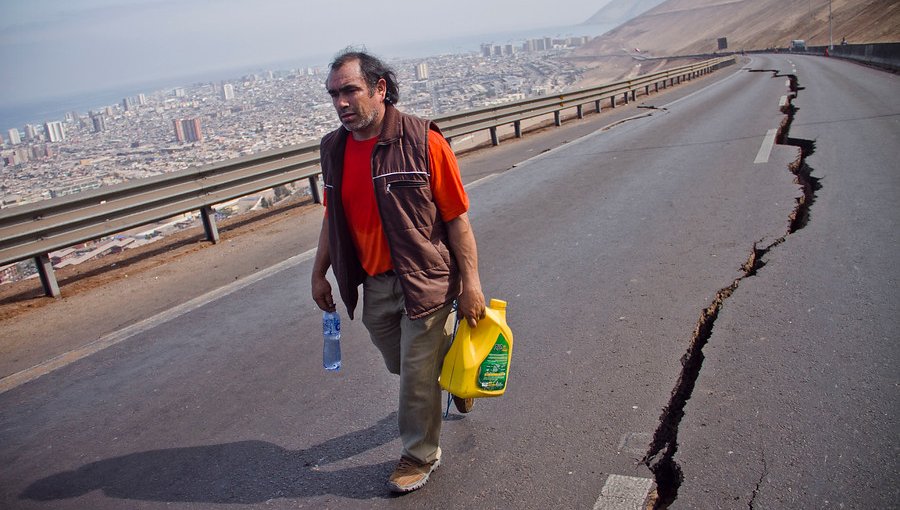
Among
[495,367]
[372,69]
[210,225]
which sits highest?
[372,69]

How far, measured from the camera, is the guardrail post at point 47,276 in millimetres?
7250

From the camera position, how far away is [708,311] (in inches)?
195

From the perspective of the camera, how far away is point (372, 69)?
10.1 ft

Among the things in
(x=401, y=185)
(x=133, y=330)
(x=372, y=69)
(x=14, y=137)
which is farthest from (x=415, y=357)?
(x=14, y=137)

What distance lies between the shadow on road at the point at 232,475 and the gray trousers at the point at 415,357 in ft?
0.92

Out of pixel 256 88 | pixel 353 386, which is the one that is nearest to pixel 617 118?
pixel 256 88

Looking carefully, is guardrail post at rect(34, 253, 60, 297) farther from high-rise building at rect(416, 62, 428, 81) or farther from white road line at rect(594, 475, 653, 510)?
high-rise building at rect(416, 62, 428, 81)

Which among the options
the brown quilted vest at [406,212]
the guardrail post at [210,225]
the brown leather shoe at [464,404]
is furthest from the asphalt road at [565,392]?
the guardrail post at [210,225]

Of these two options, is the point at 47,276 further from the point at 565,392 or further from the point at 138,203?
the point at 565,392

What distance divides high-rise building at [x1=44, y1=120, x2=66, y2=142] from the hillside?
199 feet

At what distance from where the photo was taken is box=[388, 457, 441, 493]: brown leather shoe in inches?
Result: 123

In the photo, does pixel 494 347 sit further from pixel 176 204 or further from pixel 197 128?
pixel 197 128

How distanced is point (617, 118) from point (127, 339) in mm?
17067

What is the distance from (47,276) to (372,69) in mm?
5779
